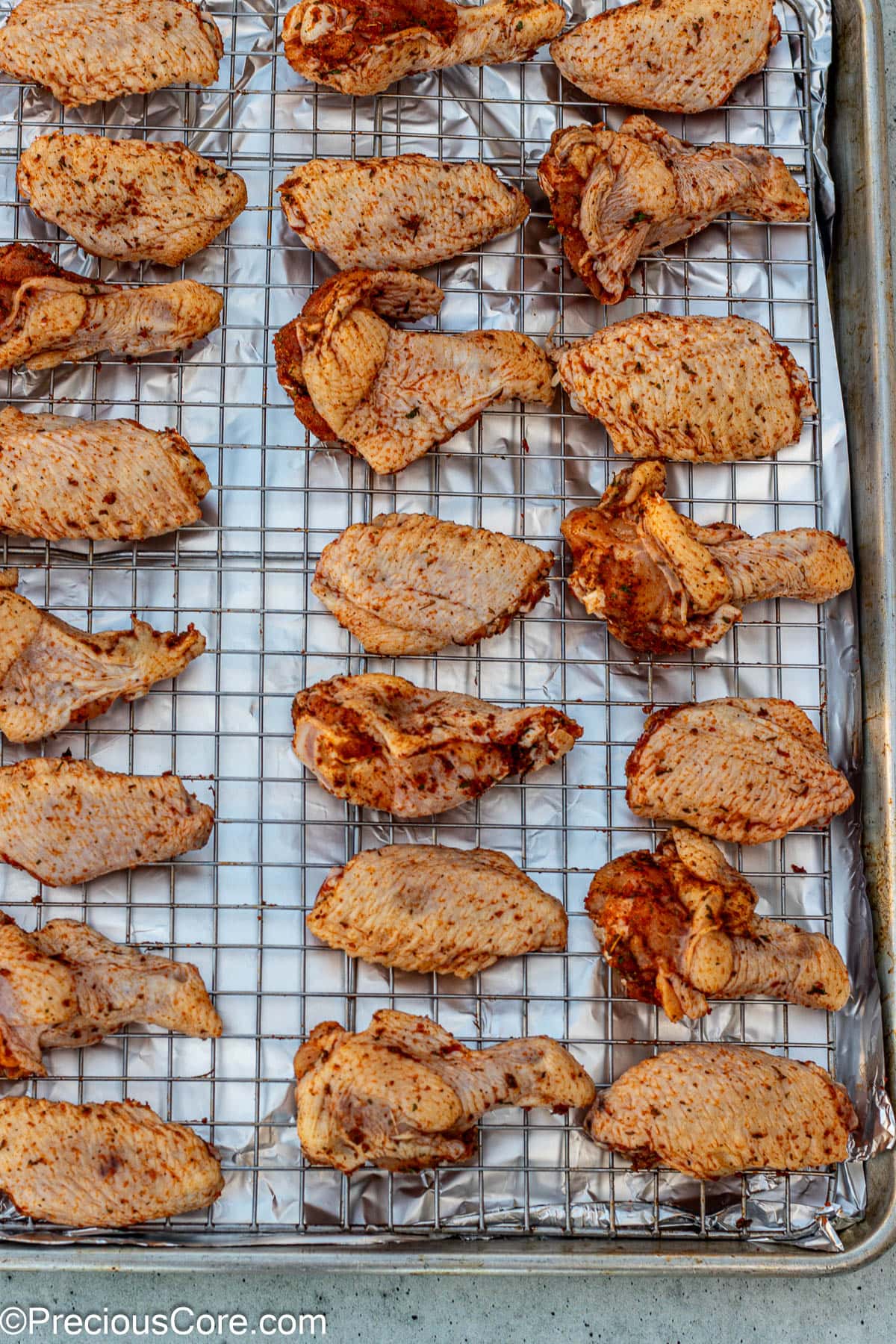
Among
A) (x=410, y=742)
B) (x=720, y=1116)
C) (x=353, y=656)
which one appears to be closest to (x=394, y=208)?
(x=353, y=656)

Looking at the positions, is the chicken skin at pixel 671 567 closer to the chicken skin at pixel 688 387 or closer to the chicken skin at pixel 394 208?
the chicken skin at pixel 688 387

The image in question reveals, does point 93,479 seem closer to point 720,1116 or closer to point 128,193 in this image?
point 128,193

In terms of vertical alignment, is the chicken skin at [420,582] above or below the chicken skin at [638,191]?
below

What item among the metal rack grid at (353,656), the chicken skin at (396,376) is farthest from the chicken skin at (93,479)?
the chicken skin at (396,376)

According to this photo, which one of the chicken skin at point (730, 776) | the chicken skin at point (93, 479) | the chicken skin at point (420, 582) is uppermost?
the chicken skin at point (93, 479)

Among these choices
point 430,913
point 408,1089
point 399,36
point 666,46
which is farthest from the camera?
point 666,46

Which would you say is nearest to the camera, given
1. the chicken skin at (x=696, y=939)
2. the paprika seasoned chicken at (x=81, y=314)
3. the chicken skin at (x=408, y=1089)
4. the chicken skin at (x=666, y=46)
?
the chicken skin at (x=408, y=1089)
